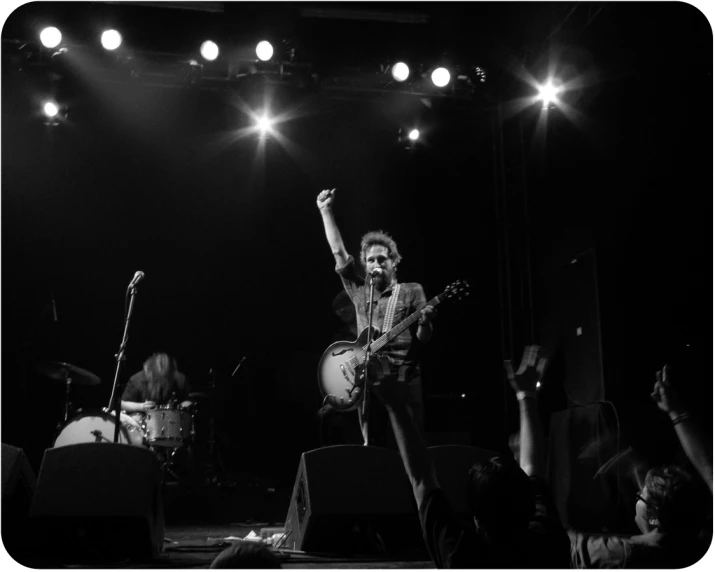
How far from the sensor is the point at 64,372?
6684 mm

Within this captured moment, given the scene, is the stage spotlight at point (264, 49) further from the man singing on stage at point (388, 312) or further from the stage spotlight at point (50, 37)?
the man singing on stage at point (388, 312)

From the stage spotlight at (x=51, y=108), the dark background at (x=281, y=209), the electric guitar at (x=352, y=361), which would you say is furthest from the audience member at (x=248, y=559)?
the stage spotlight at (x=51, y=108)

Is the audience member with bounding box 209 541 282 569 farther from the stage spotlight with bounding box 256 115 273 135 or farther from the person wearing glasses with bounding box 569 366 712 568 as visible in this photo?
the stage spotlight with bounding box 256 115 273 135

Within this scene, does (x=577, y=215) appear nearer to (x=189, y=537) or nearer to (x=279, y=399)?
(x=279, y=399)

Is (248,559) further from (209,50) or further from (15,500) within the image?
(209,50)

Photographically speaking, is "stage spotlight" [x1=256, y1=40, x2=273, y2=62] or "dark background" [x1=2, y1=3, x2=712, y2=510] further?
"dark background" [x1=2, y1=3, x2=712, y2=510]

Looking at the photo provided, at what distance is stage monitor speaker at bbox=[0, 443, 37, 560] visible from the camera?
3.18 meters

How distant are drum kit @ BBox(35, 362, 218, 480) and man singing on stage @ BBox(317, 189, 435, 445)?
1.75 meters

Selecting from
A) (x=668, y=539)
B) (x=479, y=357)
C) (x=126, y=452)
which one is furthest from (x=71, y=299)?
(x=668, y=539)

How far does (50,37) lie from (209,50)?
138 cm

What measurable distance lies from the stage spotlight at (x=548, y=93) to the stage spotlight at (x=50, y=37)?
14.7 ft

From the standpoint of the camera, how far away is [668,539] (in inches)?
86.8

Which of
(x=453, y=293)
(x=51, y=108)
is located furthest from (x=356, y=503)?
(x=51, y=108)

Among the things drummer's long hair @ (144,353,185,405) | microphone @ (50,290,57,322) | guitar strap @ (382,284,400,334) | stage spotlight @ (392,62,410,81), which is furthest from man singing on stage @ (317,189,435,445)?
microphone @ (50,290,57,322)
